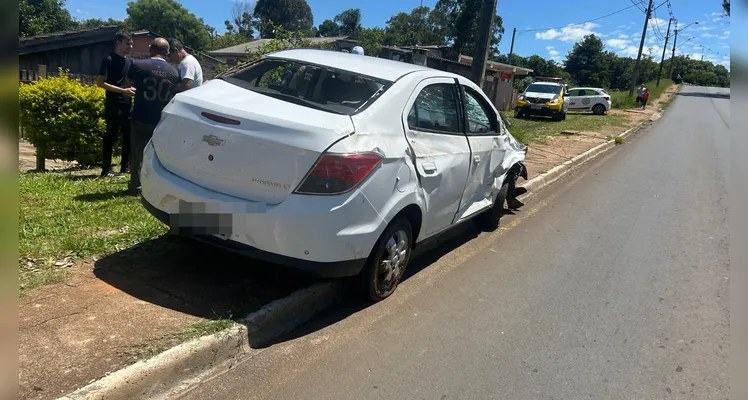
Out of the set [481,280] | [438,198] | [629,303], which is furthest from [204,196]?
[629,303]

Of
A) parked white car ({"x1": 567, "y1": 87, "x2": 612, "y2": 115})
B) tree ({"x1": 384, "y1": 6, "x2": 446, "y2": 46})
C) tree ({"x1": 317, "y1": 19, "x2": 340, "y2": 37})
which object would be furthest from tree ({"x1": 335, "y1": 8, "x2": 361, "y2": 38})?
parked white car ({"x1": 567, "y1": 87, "x2": 612, "y2": 115})

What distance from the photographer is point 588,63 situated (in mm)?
76250

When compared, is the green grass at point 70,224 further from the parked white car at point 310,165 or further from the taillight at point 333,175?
the taillight at point 333,175

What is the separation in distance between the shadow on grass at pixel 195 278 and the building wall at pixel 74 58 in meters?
16.2

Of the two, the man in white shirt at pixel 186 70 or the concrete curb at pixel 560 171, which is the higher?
the man in white shirt at pixel 186 70

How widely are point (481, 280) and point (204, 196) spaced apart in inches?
106

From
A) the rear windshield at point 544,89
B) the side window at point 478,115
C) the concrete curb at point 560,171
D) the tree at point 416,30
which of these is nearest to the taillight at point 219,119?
the side window at point 478,115

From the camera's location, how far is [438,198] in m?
4.38

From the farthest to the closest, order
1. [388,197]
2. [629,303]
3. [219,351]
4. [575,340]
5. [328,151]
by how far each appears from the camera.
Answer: [629,303]
[575,340]
[388,197]
[328,151]
[219,351]

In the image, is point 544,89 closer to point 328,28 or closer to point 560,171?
point 560,171

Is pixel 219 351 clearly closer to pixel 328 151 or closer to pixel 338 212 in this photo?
pixel 338 212

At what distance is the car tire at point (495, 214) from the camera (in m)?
6.26

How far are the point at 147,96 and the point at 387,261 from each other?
10.4 ft

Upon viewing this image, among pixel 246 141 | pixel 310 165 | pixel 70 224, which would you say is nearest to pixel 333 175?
pixel 310 165
